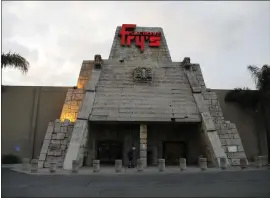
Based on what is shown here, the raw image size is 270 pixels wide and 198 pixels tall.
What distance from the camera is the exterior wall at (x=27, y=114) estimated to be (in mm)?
26906

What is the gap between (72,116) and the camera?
23.7 meters

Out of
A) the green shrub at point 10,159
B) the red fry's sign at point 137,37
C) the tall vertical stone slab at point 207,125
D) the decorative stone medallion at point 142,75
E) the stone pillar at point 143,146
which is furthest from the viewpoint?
the red fry's sign at point 137,37

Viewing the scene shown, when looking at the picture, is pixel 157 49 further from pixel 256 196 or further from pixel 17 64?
pixel 256 196

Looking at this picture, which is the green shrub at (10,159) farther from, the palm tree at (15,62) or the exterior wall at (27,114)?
the palm tree at (15,62)

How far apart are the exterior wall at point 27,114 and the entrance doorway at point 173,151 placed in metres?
11.1

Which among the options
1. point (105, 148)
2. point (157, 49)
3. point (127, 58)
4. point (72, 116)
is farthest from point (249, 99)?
point (72, 116)

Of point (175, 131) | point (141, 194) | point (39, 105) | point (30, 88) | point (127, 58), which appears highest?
point (127, 58)

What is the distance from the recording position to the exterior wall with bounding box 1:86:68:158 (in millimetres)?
26906

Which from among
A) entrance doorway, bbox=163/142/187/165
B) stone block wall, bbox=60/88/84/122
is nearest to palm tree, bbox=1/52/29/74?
stone block wall, bbox=60/88/84/122

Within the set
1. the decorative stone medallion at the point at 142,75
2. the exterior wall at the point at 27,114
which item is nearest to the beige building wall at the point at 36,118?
the exterior wall at the point at 27,114

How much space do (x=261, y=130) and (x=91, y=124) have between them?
54.9 ft

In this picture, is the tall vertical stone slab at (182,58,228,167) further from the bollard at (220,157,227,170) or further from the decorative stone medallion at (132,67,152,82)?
the decorative stone medallion at (132,67,152,82)

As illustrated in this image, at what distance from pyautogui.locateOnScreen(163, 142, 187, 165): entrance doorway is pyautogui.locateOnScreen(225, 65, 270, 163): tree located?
738 centimetres

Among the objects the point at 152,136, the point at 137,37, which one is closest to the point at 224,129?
the point at 152,136
